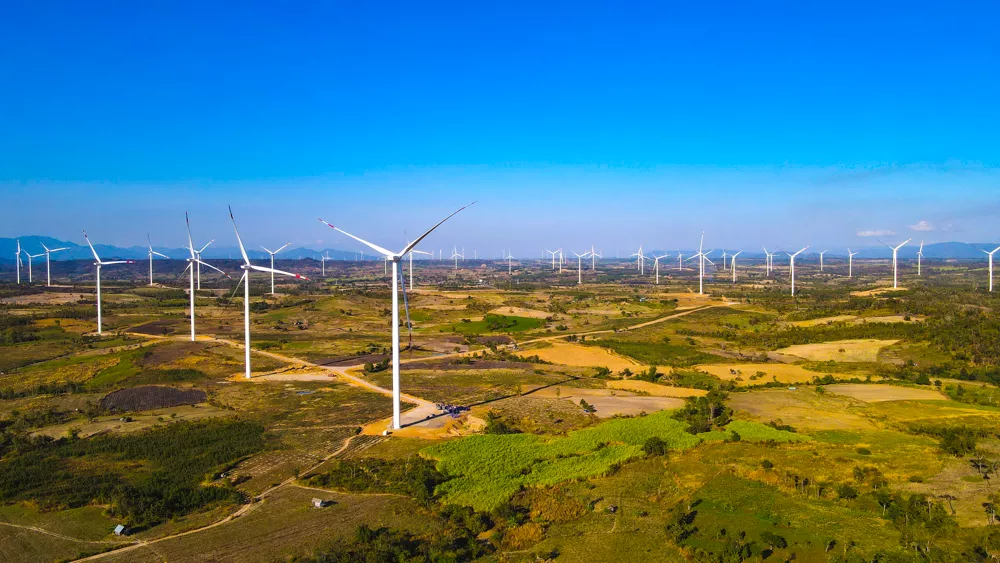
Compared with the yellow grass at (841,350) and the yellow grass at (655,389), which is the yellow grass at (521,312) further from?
the yellow grass at (655,389)

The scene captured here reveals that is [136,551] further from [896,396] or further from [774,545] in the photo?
[896,396]

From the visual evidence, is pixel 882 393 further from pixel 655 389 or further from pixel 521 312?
pixel 521 312

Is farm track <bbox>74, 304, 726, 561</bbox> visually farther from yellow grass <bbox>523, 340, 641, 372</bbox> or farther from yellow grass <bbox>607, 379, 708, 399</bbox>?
yellow grass <bbox>607, 379, 708, 399</bbox>

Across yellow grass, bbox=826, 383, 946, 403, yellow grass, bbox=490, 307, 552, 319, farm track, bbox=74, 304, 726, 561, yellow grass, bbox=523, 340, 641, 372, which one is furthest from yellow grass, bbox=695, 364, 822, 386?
yellow grass, bbox=490, 307, 552, 319

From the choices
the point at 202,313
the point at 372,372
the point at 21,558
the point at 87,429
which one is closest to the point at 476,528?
the point at 21,558

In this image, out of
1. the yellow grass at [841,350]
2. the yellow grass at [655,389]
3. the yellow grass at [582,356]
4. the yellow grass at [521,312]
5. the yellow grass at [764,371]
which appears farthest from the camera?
the yellow grass at [521,312]

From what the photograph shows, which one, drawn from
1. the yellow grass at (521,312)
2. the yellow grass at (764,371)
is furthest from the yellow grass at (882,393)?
the yellow grass at (521,312)
